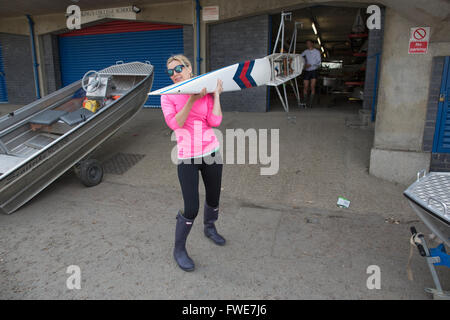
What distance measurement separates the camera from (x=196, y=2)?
8.89 m

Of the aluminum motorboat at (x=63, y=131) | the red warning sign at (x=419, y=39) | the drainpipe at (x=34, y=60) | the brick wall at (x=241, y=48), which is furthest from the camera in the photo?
the drainpipe at (x=34, y=60)

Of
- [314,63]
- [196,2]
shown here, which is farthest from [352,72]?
[196,2]

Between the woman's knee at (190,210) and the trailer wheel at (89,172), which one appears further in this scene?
the trailer wheel at (89,172)

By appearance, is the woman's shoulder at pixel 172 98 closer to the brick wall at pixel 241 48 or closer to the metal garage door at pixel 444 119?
the metal garage door at pixel 444 119

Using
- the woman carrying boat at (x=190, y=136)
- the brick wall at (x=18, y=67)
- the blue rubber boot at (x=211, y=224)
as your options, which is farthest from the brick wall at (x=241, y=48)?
the brick wall at (x=18, y=67)

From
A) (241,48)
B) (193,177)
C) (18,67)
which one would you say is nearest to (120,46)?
(241,48)

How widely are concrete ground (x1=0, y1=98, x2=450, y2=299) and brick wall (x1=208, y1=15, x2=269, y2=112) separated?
3.14 m

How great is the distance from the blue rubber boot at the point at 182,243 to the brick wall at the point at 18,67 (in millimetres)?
11903

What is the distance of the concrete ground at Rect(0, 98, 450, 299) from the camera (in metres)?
2.83

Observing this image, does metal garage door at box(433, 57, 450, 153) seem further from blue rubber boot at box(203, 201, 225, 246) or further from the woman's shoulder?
the woman's shoulder

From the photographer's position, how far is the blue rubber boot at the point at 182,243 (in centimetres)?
302

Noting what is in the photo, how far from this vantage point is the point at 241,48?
29.3 ft
